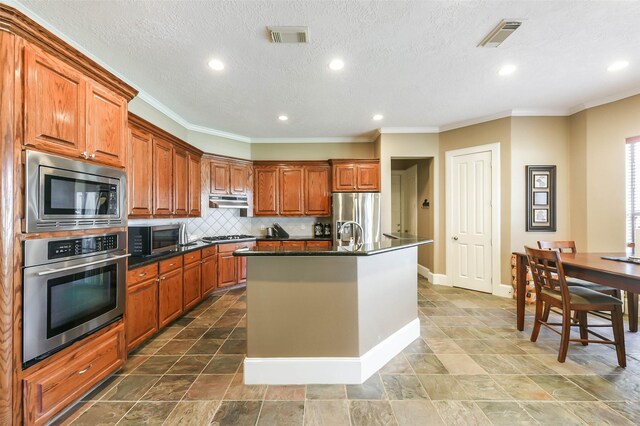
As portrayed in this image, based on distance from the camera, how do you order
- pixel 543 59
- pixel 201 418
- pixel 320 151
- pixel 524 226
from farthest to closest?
pixel 320 151 → pixel 524 226 → pixel 543 59 → pixel 201 418

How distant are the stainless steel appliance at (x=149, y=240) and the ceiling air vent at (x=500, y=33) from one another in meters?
3.78

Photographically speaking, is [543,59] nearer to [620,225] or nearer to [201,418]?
[620,225]

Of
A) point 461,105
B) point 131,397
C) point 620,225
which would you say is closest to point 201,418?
point 131,397

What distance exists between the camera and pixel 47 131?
155 cm

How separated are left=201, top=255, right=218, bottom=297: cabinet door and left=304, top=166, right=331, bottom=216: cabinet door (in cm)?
191

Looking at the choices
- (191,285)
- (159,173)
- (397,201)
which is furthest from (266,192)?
(397,201)

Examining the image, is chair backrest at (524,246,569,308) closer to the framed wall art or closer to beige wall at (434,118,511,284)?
beige wall at (434,118,511,284)

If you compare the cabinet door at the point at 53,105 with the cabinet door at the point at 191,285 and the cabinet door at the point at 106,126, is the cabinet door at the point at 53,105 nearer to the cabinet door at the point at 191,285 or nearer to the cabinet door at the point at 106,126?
the cabinet door at the point at 106,126

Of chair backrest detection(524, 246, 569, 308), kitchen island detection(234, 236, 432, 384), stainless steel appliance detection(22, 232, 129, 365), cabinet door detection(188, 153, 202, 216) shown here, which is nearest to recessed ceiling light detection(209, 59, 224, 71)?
cabinet door detection(188, 153, 202, 216)

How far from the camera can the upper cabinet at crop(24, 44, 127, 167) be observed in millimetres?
1481

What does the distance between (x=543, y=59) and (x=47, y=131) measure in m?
4.12

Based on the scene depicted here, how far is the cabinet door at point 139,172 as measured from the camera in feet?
8.93

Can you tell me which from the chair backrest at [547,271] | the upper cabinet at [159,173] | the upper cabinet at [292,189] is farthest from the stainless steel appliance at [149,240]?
the chair backrest at [547,271]

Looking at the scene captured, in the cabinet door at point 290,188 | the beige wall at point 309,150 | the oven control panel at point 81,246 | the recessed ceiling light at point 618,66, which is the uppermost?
the recessed ceiling light at point 618,66
